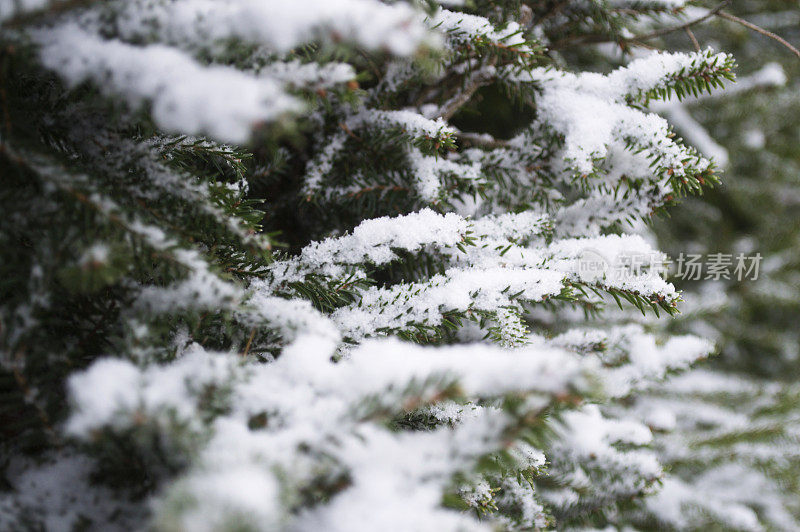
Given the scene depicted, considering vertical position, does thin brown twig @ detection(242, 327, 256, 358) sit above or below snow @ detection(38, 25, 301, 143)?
below

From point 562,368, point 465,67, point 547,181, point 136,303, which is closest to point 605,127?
point 547,181

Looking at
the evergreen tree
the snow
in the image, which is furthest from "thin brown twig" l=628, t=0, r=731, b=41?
the snow

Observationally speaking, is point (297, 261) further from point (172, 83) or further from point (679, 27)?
point (679, 27)

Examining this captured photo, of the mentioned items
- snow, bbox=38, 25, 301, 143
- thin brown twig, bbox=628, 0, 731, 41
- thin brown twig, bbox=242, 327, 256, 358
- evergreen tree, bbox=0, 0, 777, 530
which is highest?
thin brown twig, bbox=628, 0, 731, 41

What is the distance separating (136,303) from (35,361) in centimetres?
10

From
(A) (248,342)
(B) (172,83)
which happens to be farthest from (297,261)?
(B) (172,83)

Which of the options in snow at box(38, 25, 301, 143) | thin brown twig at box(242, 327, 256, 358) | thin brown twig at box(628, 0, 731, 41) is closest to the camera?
snow at box(38, 25, 301, 143)

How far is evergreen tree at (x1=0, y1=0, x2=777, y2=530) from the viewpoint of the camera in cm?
36

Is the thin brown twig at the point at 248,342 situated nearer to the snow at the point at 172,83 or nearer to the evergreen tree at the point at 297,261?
the evergreen tree at the point at 297,261

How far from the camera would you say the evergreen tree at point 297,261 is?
36cm

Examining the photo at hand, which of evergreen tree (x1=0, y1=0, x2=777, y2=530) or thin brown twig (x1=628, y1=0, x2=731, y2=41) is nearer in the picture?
evergreen tree (x1=0, y1=0, x2=777, y2=530)

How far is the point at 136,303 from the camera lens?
494 mm

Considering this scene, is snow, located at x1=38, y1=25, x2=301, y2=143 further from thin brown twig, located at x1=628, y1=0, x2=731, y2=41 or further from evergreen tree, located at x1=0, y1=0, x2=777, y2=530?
thin brown twig, located at x1=628, y1=0, x2=731, y2=41

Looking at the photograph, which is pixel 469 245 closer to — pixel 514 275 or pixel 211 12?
pixel 514 275
